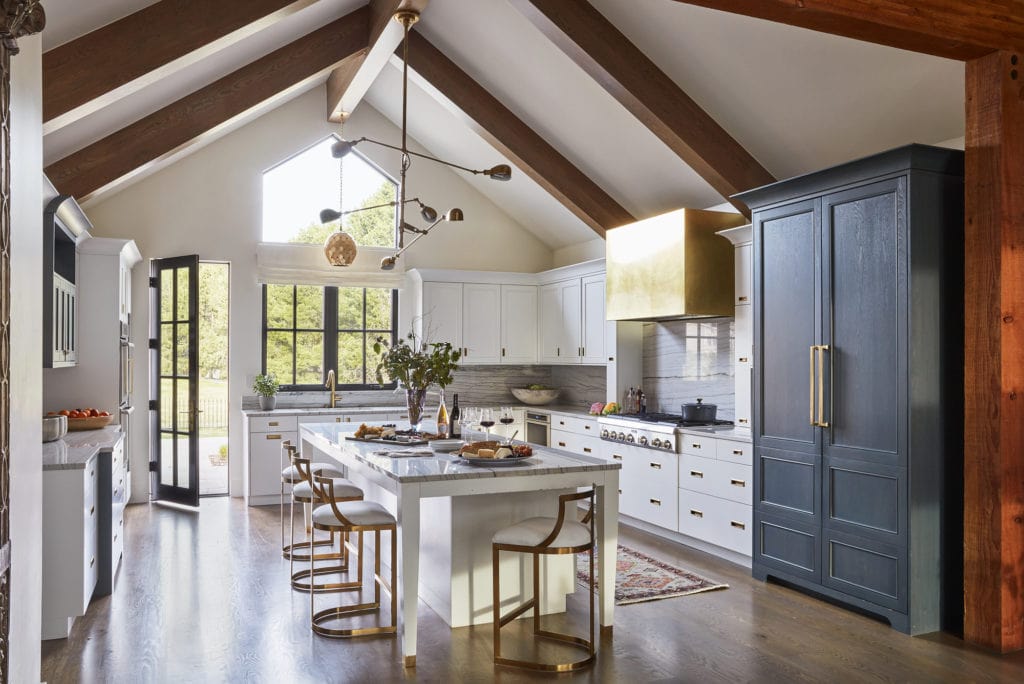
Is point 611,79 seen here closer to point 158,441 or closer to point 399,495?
point 399,495

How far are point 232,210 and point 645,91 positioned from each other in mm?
4321

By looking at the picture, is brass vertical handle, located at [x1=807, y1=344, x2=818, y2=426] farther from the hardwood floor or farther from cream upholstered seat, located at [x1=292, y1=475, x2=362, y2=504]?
cream upholstered seat, located at [x1=292, y1=475, x2=362, y2=504]

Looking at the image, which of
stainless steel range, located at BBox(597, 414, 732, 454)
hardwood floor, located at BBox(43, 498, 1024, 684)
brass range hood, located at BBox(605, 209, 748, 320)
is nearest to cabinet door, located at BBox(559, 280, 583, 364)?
stainless steel range, located at BBox(597, 414, 732, 454)

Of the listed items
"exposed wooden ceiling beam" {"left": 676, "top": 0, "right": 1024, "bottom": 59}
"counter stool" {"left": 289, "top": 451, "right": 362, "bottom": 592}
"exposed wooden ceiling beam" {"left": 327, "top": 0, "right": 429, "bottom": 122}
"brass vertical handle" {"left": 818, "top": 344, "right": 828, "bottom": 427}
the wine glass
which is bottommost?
"counter stool" {"left": 289, "top": 451, "right": 362, "bottom": 592}

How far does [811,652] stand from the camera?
12.1ft

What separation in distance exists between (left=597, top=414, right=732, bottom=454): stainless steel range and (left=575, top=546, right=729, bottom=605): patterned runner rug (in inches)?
34.0

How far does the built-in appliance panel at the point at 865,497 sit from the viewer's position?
4000mm

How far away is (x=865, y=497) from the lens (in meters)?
4.18

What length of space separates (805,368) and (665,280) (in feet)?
5.40

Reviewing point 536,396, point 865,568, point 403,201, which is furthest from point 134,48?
point 536,396

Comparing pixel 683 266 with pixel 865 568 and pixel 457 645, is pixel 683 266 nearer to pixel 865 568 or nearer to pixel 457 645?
pixel 865 568

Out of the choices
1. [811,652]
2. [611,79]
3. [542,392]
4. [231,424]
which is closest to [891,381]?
[811,652]

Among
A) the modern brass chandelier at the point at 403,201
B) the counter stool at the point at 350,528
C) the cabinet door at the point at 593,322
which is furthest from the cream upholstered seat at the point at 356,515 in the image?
the cabinet door at the point at 593,322

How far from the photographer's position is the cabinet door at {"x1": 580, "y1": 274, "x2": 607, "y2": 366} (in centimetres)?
738
